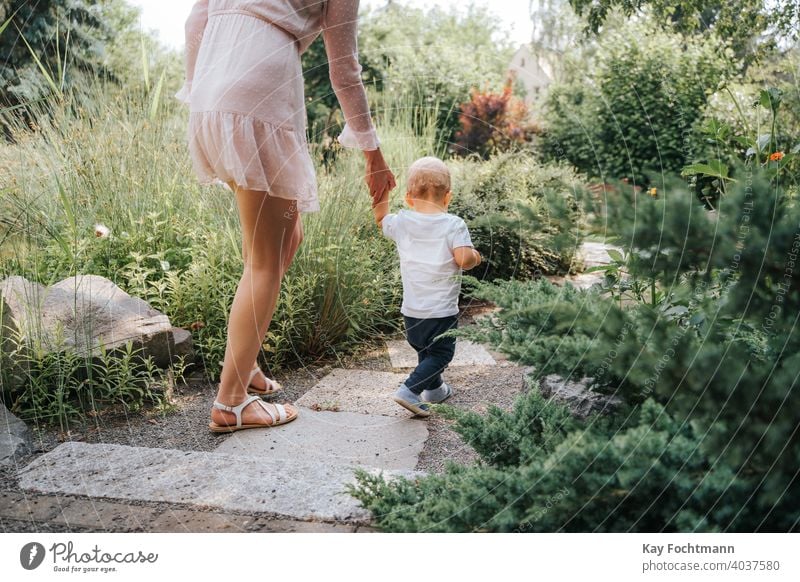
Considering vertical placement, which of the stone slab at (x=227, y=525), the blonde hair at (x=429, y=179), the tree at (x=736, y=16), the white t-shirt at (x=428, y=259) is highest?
the tree at (x=736, y=16)

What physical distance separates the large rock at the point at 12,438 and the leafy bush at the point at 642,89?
72.0 inches

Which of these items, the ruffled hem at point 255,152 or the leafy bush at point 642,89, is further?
the leafy bush at point 642,89

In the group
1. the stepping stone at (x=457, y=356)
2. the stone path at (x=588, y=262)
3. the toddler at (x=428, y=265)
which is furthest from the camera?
the stone path at (x=588, y=262)

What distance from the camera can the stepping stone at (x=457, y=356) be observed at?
2.90m

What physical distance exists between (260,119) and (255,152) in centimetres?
9

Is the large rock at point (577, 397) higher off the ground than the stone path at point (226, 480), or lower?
higher

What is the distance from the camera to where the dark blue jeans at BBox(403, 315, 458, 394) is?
7.74 feet

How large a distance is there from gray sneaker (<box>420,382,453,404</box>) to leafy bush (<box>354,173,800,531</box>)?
3.49 ft

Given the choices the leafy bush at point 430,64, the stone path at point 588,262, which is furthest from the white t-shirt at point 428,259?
the leafy bush at point 430,64

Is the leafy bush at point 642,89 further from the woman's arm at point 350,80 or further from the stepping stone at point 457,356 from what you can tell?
the stepping stone at point 457,356

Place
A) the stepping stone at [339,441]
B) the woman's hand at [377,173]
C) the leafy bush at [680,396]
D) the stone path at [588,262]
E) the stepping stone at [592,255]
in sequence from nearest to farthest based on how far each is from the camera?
1. the leafy bush at [680,396]
2. the stepping stone at [339,441]
3. the woman's hand at [377,173]
4. the stone path at [588,262]
5. the stepping stone at [592,255]

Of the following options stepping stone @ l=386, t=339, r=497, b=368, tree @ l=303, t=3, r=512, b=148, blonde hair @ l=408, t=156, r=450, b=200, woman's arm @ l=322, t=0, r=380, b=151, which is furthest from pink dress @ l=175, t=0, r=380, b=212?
tree @ l=303, t=3, r=512, b=148

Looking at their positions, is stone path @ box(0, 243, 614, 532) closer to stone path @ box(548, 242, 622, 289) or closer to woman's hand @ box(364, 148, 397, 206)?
woman's hand @ box(364, 148, 397, 206)

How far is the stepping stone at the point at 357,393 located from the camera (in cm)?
237
